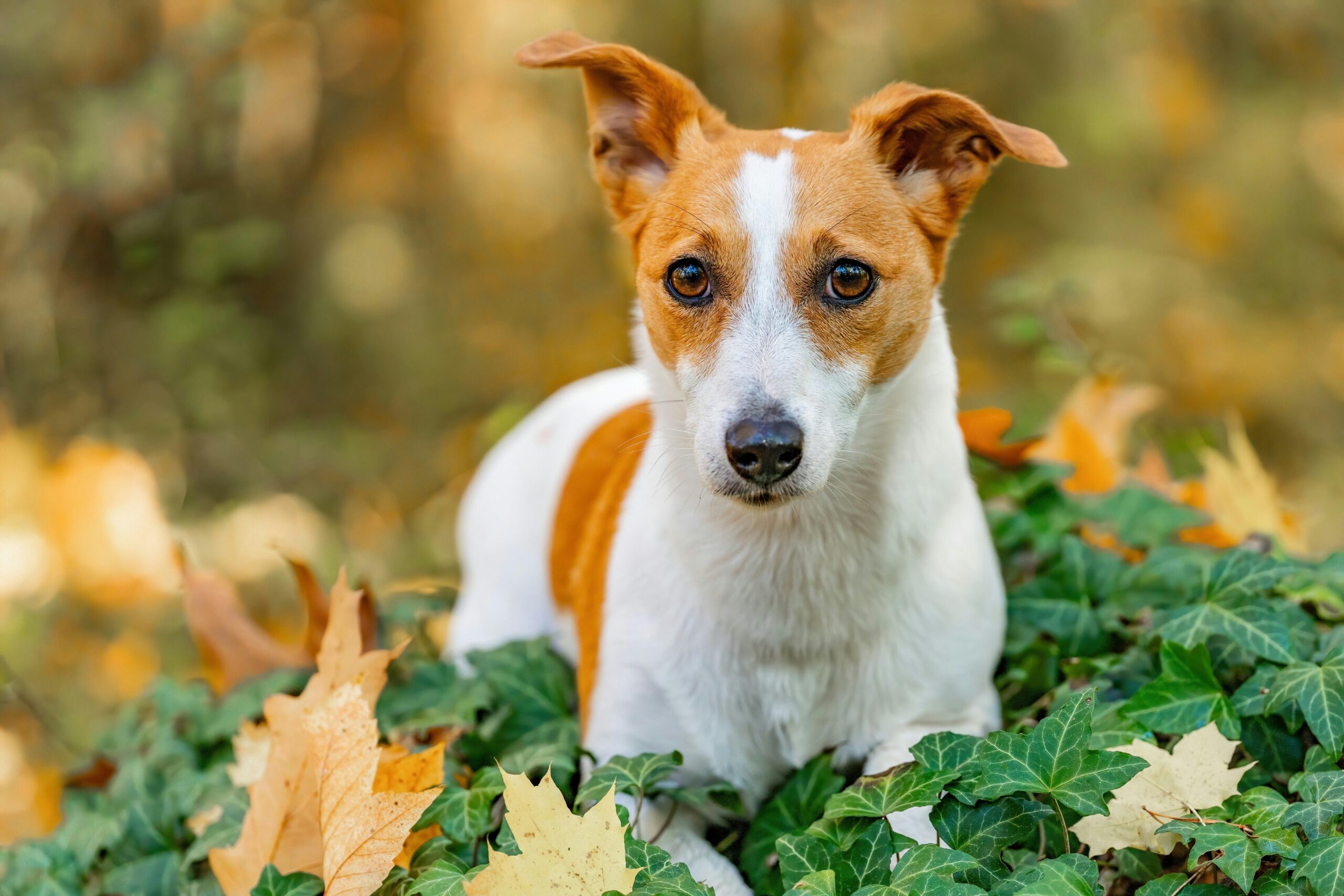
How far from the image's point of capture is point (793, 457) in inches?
77.2

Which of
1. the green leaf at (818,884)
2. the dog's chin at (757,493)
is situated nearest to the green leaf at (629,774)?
the green leaf at (818,884)

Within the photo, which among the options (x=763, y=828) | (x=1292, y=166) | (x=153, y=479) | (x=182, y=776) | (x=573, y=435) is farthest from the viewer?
(x=1292, y=166)

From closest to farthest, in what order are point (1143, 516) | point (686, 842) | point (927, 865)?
point (927, 865), point (686, 842), point (1143, 516)

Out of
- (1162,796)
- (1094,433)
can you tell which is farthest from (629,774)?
(1094,433)

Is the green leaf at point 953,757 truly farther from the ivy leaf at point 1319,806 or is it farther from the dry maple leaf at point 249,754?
the dry maple leaf at point 249,754

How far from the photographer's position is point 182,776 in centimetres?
252

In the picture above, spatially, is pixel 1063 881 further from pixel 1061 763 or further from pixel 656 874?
pixel 656 874

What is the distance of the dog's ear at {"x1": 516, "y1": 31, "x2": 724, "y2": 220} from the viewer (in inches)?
94.5

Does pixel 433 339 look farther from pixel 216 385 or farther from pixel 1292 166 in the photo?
pixel 1292 166

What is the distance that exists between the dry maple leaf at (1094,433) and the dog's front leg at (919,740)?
39.0 inches

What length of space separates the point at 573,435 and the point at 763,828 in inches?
61.6

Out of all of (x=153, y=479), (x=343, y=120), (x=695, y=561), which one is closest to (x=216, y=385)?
(x=153, y=479)

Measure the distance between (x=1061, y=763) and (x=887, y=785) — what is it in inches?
11.2

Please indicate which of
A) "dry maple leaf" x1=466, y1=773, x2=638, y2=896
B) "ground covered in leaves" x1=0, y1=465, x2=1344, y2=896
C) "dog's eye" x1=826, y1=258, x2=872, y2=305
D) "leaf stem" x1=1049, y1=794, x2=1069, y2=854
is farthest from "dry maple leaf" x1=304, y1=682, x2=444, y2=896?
"dog's eye" x1=826, y1=258, x2=872, y2=305
